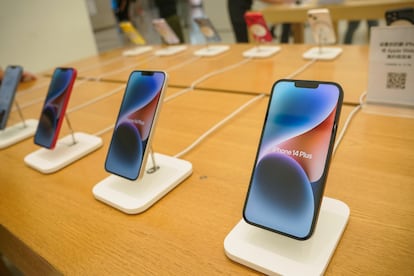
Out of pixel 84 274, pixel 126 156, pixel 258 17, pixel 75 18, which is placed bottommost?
pixel 84 274

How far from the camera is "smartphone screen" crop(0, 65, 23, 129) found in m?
0.99

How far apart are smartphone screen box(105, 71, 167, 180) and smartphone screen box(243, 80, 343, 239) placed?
0.23 meters

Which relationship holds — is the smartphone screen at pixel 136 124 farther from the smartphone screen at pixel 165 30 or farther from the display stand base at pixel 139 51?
the display stand base at pixel 139 51

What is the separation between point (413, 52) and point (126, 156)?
0.69m

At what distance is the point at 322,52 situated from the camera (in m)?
1.40

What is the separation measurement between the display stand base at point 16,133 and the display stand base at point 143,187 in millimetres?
Result: 514

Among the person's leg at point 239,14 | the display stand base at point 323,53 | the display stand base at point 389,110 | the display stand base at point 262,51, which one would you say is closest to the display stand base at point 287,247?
the display stand base at point 389,110

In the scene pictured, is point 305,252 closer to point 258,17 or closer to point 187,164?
point 187,164

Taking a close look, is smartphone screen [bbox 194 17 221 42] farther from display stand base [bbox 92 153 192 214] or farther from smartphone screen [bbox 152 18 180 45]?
display stand base [bbox 92 153 192 214]

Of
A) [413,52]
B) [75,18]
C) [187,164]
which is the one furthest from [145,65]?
[75,18]

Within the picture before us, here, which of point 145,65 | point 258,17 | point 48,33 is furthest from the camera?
point 48,33

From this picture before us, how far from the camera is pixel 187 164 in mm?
741

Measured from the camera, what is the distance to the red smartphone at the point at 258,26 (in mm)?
1508

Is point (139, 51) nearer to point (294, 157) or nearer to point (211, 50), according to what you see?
point (211, 50)
